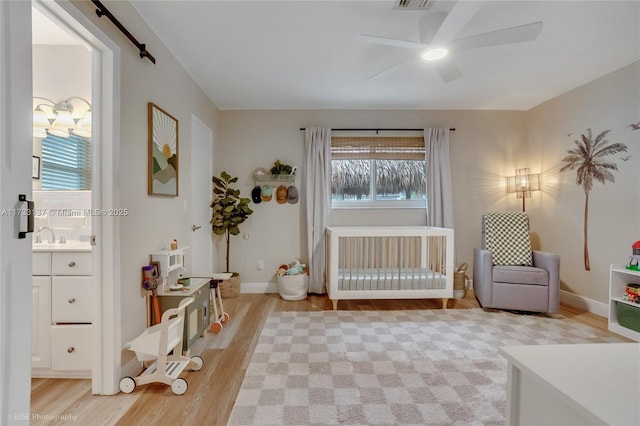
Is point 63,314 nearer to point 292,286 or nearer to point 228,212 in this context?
point 228,212

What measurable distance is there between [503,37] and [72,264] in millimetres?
3016

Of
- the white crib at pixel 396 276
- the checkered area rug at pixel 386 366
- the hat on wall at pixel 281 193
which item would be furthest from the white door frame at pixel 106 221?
the hat on wall at pixel 281 193

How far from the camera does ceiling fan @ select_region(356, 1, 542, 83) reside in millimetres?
1631

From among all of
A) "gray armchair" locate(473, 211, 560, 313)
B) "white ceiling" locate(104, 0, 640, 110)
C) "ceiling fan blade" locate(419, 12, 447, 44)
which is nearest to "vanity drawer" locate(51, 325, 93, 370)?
"white ceiling" locate(104, 0, 640, 110)

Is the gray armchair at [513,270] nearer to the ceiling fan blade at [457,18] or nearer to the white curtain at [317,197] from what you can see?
the white curtain at [317,197]

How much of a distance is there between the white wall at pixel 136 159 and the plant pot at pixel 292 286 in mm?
1467

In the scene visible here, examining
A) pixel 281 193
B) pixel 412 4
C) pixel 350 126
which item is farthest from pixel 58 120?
pixel 350 126

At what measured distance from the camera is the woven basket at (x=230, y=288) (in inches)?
146

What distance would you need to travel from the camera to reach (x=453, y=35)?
1.87 meters

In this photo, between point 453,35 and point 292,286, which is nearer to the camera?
point 453,35

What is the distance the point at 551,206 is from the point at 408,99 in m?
2.17

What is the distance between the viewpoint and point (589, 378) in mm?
584

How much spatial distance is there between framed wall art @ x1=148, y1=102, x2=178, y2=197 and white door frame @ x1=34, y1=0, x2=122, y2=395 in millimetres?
379

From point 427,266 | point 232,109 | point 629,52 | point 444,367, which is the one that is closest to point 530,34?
point 629,52
